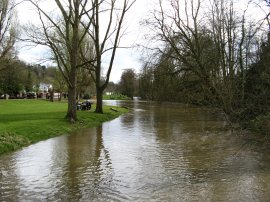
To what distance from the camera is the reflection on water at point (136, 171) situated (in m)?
9.77

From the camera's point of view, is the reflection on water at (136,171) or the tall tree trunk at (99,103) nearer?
the reflection on water at (136,171)

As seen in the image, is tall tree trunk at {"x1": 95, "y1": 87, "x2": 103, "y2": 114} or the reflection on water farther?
tall tree trunk at {"x1": 95, "y1": 87, "x2": 103, "y2": 114}

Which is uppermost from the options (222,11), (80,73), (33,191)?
(222,11)

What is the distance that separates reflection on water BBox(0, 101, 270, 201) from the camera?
977cm

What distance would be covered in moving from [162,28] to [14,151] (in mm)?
18429

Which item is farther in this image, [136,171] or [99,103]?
[99,103]

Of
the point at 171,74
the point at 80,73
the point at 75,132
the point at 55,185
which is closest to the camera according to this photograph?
the point at 55,185

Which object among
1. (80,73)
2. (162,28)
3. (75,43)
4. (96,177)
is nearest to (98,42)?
(162,28)

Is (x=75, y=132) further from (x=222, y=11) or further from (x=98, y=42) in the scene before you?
(x=222, y=11)

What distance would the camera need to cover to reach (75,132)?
23672 mm

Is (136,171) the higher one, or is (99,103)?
(99,103)

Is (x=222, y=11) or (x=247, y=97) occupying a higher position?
(x=222, y=11)

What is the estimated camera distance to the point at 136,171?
1245 cm

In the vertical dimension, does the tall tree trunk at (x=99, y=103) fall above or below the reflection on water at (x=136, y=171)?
above
